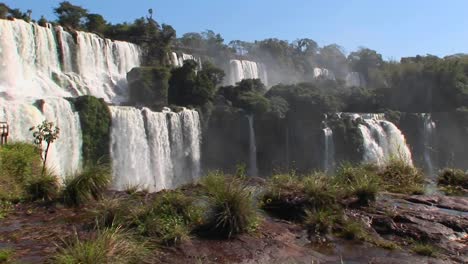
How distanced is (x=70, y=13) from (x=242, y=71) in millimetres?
20263

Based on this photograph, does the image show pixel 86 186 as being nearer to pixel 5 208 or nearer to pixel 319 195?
pixel 5 208

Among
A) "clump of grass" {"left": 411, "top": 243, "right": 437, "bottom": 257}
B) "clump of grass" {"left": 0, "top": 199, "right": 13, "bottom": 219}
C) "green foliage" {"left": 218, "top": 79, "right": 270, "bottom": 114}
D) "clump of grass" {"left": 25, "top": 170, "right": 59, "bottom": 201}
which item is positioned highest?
"green foliage" {"left": 218, "top": 79, "right": 270, "bottom": 114}

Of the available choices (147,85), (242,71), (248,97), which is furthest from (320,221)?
(242,71)

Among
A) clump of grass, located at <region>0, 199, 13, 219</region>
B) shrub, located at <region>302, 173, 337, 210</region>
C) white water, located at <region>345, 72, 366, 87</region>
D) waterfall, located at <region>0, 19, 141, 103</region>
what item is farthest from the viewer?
white water, located at <region>345, 72, 366, 87</region>

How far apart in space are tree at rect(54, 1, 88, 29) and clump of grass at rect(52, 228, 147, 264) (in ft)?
158

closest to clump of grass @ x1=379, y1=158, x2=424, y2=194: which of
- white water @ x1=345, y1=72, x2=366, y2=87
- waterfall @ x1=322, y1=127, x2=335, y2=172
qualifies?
waterfall @ x1=322, y1=127, x2=335, y2=172

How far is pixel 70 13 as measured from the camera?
5044 cm

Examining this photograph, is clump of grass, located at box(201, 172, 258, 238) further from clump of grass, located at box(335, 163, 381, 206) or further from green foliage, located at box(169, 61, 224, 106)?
green foliage, located at box(169, 61, 224, 106)

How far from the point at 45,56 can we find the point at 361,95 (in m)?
31.4

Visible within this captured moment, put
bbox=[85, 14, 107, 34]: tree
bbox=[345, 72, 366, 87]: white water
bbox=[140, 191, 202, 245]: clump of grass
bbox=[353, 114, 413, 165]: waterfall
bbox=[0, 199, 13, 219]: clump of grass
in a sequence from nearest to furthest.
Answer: bbox=[140, 191, 202, 245]: clump of grass < bbox=[0, 199, 13, 219]: clump of grass < bbox=[353, 114, 413, 165]: waterfall < bbox=[85, 14, 107, 34]: tree < bbox=[345, 72, 366, 87]: white water

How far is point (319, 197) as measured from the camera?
7.90 metres

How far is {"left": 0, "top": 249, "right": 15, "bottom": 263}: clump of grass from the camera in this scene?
18.7 ft

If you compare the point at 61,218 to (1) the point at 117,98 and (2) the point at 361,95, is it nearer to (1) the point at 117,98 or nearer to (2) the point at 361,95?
(1) the point at 117,98

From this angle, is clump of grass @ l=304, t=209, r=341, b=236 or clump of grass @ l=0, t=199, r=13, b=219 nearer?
clump of grass @ l=304, t=209, r=341, b=236
